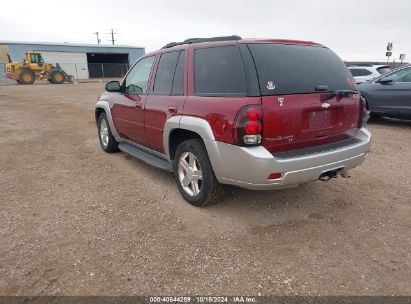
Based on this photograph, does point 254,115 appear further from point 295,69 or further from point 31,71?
point 31,71

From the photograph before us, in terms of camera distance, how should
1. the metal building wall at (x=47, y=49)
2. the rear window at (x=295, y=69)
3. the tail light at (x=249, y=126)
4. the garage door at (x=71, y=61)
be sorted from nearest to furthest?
the tail light at (x=249, y=126), the rear window at (x=295, y=69), the metal building wall at (x=47, y=49), the garage door at (x=71, y=61)

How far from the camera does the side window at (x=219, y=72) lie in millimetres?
3100

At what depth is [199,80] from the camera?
3557mm

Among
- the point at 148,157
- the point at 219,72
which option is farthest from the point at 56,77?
the point at 219,72

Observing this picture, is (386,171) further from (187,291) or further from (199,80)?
(187,291)

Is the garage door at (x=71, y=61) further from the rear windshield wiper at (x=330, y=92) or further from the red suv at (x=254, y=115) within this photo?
the rear windshield wiper at (x=330, y=92)

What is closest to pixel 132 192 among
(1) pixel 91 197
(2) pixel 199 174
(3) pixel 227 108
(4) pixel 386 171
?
(1) pixel 91 197

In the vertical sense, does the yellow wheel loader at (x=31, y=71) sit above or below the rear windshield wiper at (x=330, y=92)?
above

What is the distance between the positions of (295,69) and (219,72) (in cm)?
75

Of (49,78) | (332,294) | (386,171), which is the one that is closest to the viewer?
(332,294)

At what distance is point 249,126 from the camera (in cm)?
291

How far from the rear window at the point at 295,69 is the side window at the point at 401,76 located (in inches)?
218

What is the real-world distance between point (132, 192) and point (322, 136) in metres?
2.50

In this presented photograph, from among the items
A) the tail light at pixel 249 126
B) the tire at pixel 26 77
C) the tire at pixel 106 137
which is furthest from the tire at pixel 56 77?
the tail light at pixel 249 126
